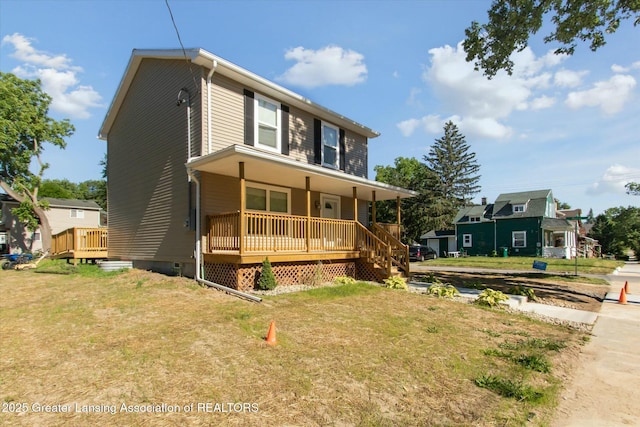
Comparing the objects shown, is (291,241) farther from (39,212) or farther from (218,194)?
(39,212)

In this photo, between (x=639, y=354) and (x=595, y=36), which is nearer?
(x=639, y=354)

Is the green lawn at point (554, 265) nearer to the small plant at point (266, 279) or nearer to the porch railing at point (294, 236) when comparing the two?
the porch railing at point (294, 236)

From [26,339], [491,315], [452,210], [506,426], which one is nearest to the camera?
[506,426]

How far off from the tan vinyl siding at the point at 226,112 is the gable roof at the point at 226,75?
29cm

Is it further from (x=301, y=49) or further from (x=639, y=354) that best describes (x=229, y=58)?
(x=639, y=354)

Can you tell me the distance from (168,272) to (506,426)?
10134 millimetres

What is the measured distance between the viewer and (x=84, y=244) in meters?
14.3

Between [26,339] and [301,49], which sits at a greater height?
[301,49]

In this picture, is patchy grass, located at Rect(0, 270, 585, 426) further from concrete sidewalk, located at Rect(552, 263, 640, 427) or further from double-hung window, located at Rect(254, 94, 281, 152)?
double-hung window, located at Rect(254, 94, 281, 152)

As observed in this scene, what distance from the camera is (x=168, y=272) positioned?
1099cm

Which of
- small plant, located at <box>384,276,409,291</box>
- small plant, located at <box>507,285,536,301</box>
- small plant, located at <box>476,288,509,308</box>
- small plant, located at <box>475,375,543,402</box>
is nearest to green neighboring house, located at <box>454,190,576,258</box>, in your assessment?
small plant, located at <box>507,285,536,301</box>

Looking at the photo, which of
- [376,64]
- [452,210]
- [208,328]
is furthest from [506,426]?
[452,210]

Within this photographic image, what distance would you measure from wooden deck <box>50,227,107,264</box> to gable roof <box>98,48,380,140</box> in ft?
14.1

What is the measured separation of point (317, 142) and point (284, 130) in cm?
177
